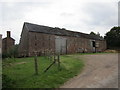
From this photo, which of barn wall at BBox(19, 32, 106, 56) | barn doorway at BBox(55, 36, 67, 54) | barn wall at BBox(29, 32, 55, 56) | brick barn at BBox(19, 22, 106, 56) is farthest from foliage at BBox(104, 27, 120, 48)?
barn wall at BBox(29, 32, 55, 56)

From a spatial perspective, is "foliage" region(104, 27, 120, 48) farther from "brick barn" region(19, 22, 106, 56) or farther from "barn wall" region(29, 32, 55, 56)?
"barn wall" region(29, 32, 55, 56)

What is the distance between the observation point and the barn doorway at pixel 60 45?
25.3m

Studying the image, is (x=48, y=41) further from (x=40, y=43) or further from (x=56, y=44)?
(x=56, y=44)

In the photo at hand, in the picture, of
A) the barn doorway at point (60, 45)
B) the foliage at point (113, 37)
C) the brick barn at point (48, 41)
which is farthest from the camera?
the foliage at point (113, 37)

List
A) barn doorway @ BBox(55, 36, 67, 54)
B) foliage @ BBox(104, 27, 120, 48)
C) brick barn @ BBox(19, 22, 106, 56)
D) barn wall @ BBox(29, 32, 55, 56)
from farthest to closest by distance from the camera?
foliage @ BBox(104, 27, 120, 48) → barn doorway @ BBox(55, 36, 67, 54) → brick barn @ BBox(19, 22, 106, 56) → barn wall @ BBox(29, 32, 55, 56)

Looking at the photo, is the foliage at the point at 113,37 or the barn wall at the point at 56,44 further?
the foliage at the point at 113,37

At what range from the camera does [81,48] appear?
29984 mm

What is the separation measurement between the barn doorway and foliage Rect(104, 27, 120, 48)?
2071 cm

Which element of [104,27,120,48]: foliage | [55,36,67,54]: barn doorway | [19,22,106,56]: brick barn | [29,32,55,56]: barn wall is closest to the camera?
[29,32,55,56]: barn wall

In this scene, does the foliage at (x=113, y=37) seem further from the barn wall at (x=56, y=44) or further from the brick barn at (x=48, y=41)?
the barn wall at (x=56, y=44)

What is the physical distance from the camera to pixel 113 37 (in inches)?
1532

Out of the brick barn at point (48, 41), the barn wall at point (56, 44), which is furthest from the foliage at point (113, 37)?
the barn wall at point (56, 44)

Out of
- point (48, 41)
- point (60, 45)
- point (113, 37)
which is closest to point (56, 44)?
point (60, 45)

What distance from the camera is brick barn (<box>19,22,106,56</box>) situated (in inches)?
864
